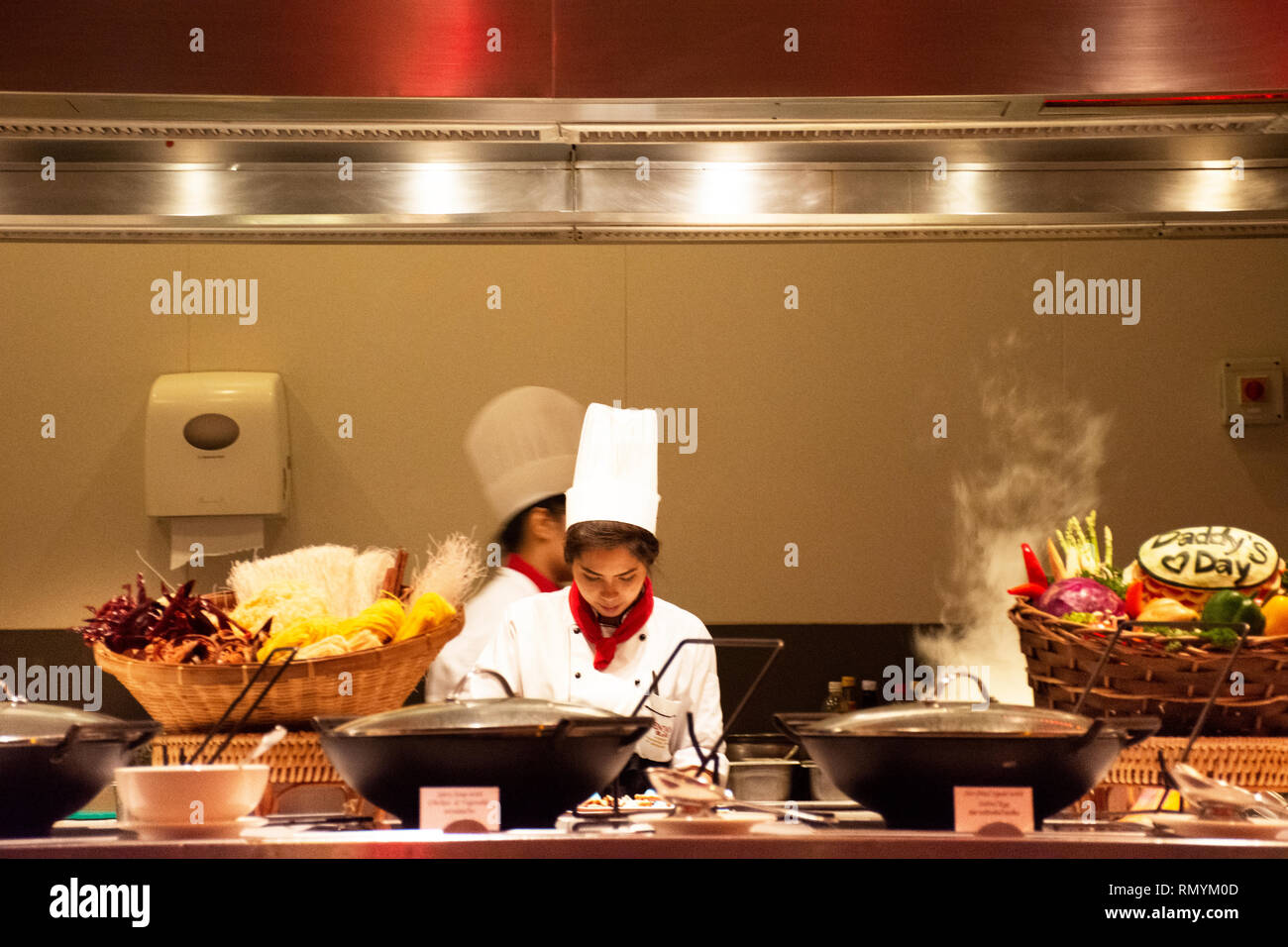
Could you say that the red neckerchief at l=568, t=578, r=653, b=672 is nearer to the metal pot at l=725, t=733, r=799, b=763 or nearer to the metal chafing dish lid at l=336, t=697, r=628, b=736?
the metal pot at l=725, t=733, r=799, b=763

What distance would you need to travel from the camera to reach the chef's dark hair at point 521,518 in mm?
3334

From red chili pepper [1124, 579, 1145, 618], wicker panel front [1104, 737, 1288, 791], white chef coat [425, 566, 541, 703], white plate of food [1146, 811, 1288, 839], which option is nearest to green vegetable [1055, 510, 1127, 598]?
red chili pepper [1124, 579, 1145, 618]

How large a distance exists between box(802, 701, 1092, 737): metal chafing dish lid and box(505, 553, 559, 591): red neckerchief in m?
2.05

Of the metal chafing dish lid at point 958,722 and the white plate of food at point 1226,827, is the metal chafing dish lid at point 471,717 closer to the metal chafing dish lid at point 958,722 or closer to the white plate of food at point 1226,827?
the metal chafing dish lid at point 958,722

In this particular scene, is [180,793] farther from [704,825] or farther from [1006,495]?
[1006,495]

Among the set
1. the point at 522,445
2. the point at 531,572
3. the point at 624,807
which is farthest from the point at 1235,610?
the point at 522,445

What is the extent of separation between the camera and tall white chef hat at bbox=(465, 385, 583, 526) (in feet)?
12.0

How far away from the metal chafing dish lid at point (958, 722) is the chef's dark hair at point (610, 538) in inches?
48.5

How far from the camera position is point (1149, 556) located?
1.75 meters

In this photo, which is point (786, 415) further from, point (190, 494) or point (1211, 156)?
point (190, 494)

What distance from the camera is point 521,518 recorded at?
3436 millimetres

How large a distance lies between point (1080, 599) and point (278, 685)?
41.8 inches

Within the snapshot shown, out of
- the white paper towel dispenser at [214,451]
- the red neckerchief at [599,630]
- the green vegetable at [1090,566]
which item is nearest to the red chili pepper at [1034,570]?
the green vegetable at [1090,566]
